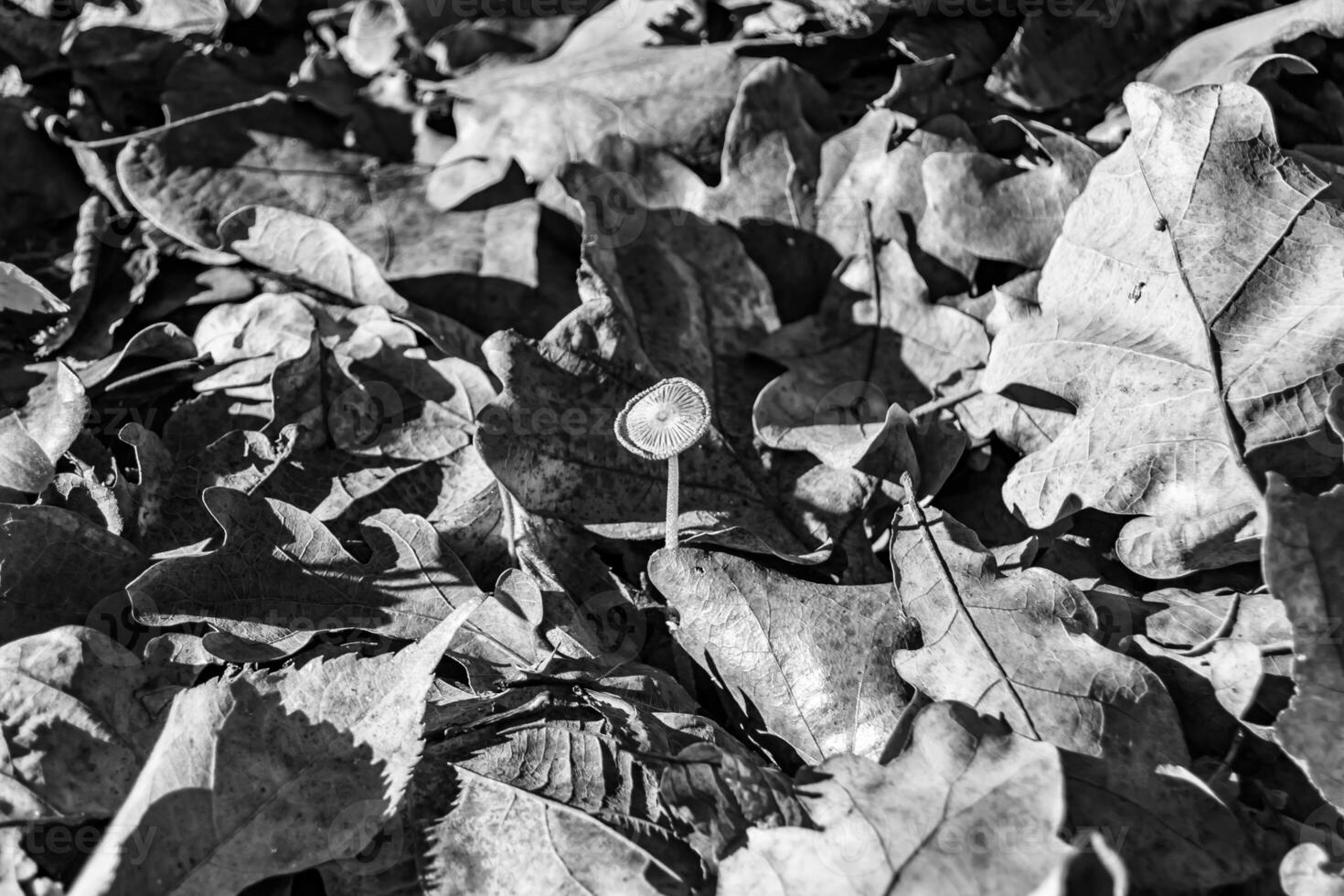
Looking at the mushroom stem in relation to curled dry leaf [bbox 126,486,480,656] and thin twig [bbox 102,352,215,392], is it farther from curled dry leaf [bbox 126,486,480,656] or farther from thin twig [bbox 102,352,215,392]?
thin twig [bbox 102,352,215,392]

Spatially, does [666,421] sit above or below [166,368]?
above

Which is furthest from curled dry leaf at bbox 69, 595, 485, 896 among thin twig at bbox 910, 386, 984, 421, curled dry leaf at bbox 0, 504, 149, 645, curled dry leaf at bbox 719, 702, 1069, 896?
thin twig at bbox 910, 386, 984, 421

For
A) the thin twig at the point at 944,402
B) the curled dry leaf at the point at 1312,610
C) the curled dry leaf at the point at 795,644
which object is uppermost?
the curled dry leaf at the point at 1312,610

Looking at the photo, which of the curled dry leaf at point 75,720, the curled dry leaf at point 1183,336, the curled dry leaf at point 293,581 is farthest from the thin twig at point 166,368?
the curled dry leaf at point 1183,336

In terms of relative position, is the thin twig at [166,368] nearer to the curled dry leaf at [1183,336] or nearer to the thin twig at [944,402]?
the thin twig at [944,402]

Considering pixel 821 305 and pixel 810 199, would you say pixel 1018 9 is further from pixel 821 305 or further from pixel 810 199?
pixel 821 305

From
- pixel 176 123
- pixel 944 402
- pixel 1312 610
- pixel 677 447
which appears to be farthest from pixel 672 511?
pixel 176 123

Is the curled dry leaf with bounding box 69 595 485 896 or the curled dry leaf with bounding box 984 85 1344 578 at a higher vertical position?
the curled dry leaf with bounding box 984 85 1344 578

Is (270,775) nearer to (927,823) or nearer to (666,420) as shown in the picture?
(666,420)

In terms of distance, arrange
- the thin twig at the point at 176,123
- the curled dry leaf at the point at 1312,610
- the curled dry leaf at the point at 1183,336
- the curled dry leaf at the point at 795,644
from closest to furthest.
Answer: the curled dry leaf at the point at 1312,610
the curled dry leaf at the point at 795,644
the curled dry leaf at the point at 1183,336
the thin twig at the point at 176,123
